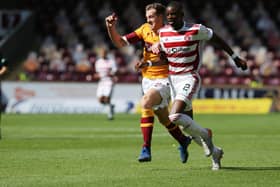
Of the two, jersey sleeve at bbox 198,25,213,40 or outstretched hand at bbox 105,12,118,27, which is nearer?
jersey sleeve at bbox 198,25,213,40

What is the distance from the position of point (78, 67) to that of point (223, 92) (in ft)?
20.8

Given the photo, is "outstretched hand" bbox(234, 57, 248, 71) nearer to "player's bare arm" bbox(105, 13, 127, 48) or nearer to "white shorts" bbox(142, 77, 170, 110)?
"white shorts" bbox(142, 77, 170, 110)

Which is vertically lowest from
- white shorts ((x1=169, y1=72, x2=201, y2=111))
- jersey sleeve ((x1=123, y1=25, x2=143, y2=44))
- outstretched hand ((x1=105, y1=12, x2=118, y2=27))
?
white shorts ((x1=169, y1=72, x2=201, y2=111))

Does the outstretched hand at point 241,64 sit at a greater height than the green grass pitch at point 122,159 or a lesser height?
greater

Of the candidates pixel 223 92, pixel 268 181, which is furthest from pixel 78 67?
pixel 268 181

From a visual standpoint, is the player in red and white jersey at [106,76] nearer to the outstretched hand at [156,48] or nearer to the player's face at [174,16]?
the outstretched hand at [156,48]

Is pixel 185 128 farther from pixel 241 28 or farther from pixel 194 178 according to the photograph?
pixel 241 28

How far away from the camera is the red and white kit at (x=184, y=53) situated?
11680mm

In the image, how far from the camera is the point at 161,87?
12.8m

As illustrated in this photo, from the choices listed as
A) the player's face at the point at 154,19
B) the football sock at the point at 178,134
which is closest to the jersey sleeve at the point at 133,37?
the player's face at the point at 154,19

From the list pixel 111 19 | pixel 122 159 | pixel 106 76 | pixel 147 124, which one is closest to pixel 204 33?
pixel 111 19

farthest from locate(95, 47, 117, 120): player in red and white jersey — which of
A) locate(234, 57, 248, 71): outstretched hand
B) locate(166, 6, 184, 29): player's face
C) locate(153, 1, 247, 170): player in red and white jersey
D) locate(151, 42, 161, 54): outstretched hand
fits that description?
locate(234, 57, 248, 71): outstretched hand

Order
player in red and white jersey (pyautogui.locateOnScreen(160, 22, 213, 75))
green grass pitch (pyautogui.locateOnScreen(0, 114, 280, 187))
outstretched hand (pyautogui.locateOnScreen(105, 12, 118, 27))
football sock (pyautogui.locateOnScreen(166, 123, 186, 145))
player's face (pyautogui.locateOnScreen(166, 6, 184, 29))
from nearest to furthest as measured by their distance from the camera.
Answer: green grass pitch (pyautogui.locateOnScreen(0, 114, 280, 187)) → player's face (pyautogui.locateOnScreen(166, 6, 184, 29)) → player in red and white jersey (pyautogui.locateOnScreen(160, 22, 213, 75)) → outstretched hand (pyautogui.locateOnScreen(105, 12, 118, 27)) → football sock (pyautogui.locateOnScreen(166, 123, 186, 145))

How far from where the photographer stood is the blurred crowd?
36.1 m
